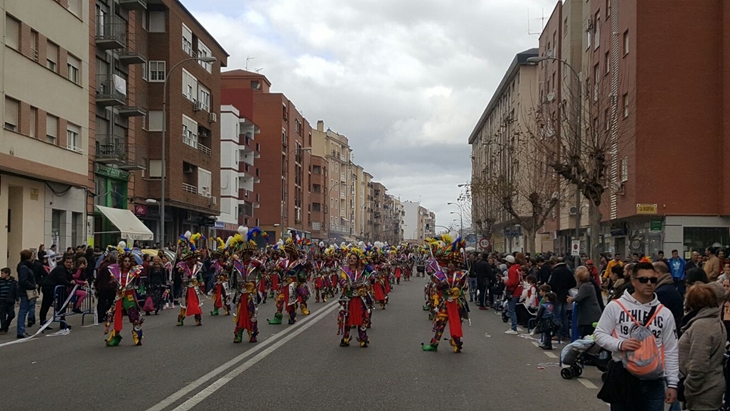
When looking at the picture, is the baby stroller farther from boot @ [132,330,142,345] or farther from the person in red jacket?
boot @ [132,330,142,345]

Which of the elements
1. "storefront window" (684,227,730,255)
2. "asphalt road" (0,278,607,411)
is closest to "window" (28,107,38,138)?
"asphalt road" (0,278,607,411)

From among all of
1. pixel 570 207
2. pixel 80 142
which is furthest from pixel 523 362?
pixel 570 207

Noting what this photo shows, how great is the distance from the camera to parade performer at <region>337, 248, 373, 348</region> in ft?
45.5

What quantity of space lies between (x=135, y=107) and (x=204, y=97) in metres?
12.8

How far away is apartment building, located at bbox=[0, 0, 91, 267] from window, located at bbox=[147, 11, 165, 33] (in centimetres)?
984

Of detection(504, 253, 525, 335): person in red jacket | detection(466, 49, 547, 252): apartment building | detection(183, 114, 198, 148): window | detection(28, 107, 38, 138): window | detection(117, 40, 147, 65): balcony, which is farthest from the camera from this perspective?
detection(466, 49, 547, 252): apartment building

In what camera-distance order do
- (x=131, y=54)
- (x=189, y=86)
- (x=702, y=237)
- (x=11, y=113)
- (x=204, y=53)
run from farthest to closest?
(x=204, y=53) < (x=189, y=86) < (x=131, y=54) < (x=702, y=237) < (x=11, y=113)

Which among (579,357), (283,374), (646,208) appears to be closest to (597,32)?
(646,208)

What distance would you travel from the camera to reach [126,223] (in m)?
35.2

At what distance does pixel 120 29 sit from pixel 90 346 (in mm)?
26191

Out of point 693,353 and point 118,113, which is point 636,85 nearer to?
point 118,113

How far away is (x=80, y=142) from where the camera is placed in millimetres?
31953

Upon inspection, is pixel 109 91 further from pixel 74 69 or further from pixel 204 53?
pixel 204 53

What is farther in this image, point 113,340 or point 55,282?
point 55,282
